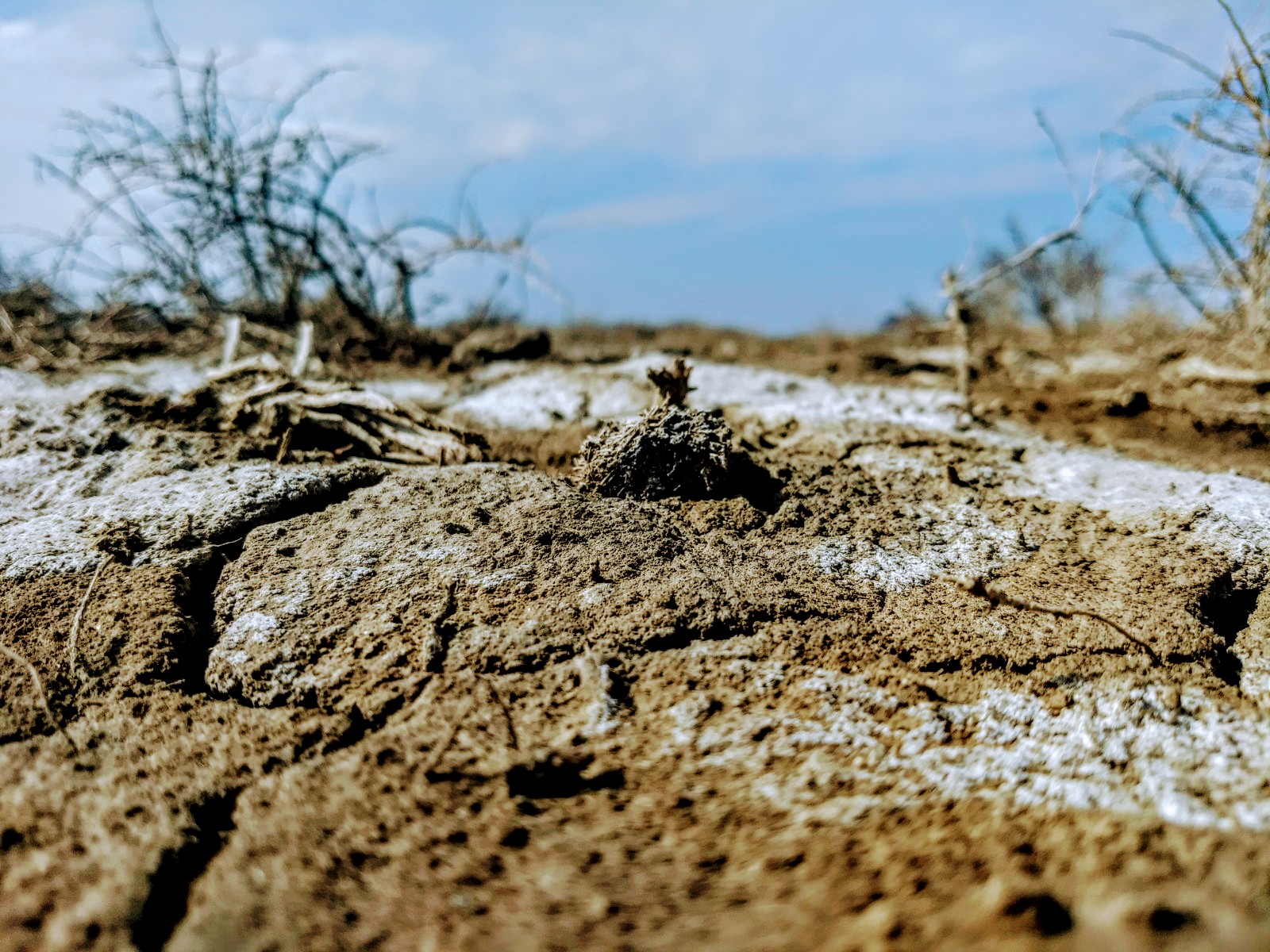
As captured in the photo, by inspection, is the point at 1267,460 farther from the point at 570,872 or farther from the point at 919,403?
the point at 570,872

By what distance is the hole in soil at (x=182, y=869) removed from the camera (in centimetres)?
95

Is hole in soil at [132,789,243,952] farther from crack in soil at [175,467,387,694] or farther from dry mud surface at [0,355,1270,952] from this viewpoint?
crack in soil at [175,467,387,694]

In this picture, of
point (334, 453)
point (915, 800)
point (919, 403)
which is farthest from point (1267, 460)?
point (334, 453)

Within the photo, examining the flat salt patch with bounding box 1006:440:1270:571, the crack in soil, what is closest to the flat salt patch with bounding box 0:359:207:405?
the crack in soil

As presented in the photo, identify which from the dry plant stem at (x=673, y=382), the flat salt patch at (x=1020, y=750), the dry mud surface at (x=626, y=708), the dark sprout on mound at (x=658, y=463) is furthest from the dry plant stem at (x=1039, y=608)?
the dry plant stem at (x=673, y=382)

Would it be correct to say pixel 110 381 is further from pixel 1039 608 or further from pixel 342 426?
pixel 1039 608

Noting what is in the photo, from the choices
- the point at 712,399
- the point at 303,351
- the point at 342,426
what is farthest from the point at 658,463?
the point at 303,351

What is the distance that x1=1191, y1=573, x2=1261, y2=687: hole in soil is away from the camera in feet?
4.66

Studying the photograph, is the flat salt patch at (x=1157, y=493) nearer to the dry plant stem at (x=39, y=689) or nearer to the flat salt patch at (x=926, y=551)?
the flat salt patch at (x=926, y=551)

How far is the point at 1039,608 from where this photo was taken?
4.64ft

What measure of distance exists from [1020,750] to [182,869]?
43.9 inches

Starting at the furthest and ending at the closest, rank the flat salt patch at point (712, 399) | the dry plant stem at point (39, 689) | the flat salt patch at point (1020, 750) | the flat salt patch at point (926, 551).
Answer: the flat salt patch at point (712, 399)
the flat salt patch at point (926, 551)
the dry plant stem at point (39, 689)
the flat salt patch at point (1020, 750)

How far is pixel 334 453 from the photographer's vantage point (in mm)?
2285

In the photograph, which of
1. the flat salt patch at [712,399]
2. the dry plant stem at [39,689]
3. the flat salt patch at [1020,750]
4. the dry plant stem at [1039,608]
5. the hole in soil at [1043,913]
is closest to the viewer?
the hole in soil at [1043,913]
